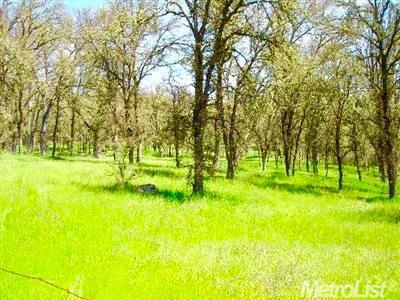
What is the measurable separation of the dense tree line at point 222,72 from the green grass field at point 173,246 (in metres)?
5.21

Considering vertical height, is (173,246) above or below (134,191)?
below

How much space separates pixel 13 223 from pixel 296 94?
3468 centimetres

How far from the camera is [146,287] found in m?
7.54

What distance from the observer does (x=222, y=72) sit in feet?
78.8

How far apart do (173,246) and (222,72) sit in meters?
14.7

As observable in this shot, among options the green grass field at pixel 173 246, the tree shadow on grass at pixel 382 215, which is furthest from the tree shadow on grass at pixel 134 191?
the tree shadow on grass at pixel 382 215

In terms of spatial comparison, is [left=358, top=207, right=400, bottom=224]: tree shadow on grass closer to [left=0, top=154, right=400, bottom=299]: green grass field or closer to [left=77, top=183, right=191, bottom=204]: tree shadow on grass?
[left=0, top=154, right=400, bottom=299]: green grass field

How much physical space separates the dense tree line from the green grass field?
5213 millimetres

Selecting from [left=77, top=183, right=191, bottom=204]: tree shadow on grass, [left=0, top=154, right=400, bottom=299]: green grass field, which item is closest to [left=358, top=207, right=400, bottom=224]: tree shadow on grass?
[left=0, top=154, right=400, bottom=299]: green grass field

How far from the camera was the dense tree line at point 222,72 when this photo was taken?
20.8 meters

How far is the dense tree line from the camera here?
20766 mm

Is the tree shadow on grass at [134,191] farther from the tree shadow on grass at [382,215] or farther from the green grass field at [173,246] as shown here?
the tree shadow on grass at [382,215]

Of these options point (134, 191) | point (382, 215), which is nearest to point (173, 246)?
point (134, 191)

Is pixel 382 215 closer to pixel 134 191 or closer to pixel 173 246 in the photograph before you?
pixel 134 191
